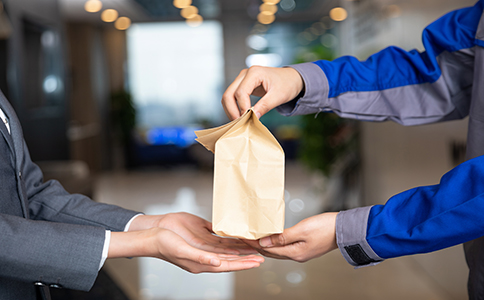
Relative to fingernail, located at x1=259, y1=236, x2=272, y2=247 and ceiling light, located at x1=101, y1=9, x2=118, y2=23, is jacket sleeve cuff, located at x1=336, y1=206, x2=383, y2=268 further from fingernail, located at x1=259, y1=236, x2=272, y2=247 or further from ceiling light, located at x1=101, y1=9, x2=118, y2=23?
ceiling light, located at x1=101, y1=9, x2=118, y2=23

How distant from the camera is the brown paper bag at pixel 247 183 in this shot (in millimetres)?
897

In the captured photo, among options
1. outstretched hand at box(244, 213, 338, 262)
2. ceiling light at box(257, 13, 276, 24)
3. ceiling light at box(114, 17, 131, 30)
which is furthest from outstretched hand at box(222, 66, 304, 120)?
ceiling light at box(114, 17, 131, 30)

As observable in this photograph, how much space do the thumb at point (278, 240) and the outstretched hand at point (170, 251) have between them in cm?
11

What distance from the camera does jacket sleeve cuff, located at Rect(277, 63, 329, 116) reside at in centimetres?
117

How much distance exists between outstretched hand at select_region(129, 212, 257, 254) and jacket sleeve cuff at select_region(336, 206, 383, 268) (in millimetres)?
215

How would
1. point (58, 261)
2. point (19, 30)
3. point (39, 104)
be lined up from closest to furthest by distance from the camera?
point (58, 261) < point (19, 30) < point (39, 104)

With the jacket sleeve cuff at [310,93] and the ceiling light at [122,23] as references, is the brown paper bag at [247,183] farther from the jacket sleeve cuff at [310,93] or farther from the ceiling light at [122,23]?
the ceiling light at [122,23]

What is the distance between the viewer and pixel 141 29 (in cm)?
924

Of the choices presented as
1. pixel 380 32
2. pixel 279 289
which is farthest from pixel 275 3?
pixel 279 289

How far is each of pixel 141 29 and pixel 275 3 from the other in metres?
3.30

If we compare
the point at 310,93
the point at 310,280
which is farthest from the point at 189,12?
the point at 310,93

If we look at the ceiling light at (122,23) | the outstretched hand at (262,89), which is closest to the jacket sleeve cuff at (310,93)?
the outstretched hand at (262,89)

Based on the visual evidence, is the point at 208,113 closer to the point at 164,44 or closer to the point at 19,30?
the point at 164,44

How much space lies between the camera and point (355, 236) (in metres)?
0.93
